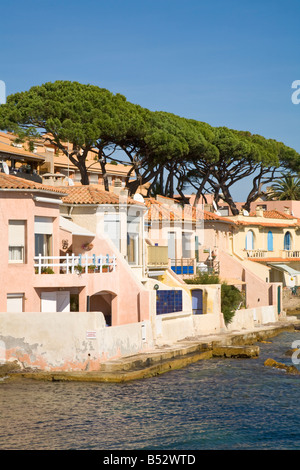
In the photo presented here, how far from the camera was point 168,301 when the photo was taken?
38656 mm

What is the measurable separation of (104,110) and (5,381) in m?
33.4

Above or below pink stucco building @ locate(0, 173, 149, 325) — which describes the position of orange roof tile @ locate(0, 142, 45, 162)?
above

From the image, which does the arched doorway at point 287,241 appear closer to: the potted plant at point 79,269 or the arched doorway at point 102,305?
the arched doorway at point 102,305

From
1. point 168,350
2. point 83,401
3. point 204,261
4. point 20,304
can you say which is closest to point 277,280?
point 204,261

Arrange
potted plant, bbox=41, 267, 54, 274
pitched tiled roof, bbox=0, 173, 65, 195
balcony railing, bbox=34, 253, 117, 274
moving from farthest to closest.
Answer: potted plant, bbox=41, 267, 54, 274 → balcony railing, bbox=34, 253, 117, 274 → pitched tiled roof, bbox=0, 173, 65, 195

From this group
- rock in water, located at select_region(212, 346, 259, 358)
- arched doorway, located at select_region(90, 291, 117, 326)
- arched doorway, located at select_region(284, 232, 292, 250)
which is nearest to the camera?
rock in water, located at select_region(212, 346, 259, 358)

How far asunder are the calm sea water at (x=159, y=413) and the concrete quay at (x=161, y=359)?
1.54 ft

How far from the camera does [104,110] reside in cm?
5784

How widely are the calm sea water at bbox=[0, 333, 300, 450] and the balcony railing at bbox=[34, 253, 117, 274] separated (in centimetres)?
559

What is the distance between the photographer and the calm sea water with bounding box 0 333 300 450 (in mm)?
21547

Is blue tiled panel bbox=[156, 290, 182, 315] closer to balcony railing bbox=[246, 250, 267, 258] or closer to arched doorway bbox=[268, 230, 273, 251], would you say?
balcony railing bbox=[246, 250, 267, 258]

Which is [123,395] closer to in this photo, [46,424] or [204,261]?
[46,424]

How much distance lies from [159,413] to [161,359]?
7.27 meters

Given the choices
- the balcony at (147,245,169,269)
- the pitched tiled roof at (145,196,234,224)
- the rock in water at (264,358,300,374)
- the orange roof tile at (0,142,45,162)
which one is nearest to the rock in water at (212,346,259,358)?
the rock in water at (264,358,300,374)
